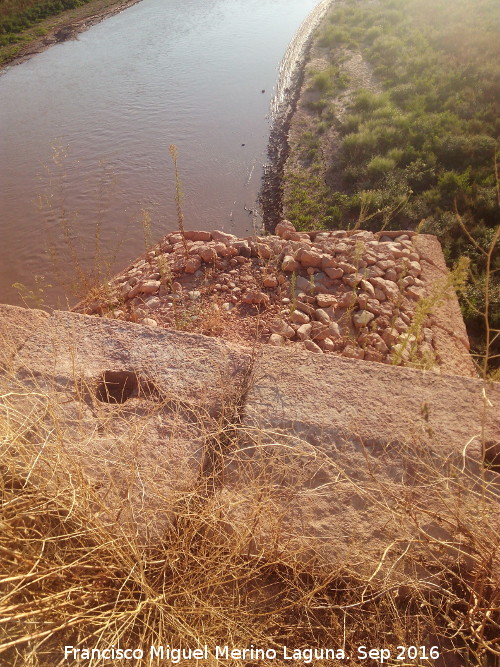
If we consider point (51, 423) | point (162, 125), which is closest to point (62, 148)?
point (162, 125)

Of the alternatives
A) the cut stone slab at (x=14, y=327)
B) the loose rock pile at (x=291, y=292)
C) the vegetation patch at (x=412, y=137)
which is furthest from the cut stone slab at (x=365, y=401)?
the vegetation patch at (x=412, y=137)

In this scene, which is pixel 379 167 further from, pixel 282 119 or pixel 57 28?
pixel 57 28

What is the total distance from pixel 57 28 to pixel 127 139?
8.81 metres

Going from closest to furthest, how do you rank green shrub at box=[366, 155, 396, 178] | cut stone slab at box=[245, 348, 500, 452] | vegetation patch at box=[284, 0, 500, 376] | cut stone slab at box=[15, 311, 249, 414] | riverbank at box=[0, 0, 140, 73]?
cut stone slab at box=[245, 348, 500, 452] < cut stone slab at box=[15, 311, 249, 414] < vegetation patch at box=[284, 0, 500, 376] < green shrub at box=[366, 155, 396, 178] < riverbank at box=[0, 0, 140, 73]

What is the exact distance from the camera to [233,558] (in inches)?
65.6

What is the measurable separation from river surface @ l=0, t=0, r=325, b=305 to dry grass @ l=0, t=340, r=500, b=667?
2.56m

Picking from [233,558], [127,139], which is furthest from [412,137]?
[233,558]

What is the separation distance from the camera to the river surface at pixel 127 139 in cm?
596

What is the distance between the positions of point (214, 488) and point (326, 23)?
13.7 metres

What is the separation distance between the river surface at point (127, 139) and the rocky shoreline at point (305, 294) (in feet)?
2.09

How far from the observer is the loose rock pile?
349cm

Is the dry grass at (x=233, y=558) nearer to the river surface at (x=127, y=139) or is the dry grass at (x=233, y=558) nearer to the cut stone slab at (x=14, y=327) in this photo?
the cut stone slab at (x=14, y=327)

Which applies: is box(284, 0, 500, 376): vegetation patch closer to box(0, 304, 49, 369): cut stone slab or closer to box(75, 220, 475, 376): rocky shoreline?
box(75, 220, 475, 376): rocky shoreline

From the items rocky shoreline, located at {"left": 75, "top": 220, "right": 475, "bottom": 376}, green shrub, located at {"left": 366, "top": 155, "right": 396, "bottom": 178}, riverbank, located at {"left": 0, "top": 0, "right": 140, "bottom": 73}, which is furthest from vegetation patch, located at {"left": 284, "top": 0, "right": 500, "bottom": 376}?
riverbank, located at {"left": 0, "top": 0, "right": 140, "bottom": 73}
